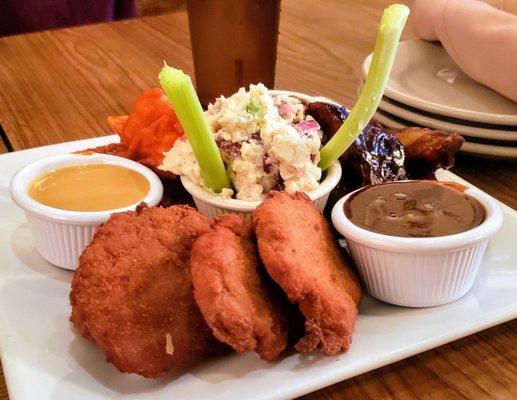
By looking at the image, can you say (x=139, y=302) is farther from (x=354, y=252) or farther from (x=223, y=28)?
(x=223, y=28)

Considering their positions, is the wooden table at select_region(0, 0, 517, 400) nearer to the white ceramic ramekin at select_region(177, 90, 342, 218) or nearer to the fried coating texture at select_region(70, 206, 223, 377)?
the fried coating texture at select_region(70, 206, 223, 377)

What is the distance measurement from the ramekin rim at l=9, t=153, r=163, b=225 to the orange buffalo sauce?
2cm

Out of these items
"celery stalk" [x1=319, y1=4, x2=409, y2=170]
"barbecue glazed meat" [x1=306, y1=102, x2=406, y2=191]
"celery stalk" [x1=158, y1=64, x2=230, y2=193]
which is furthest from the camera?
"barbecue glazed meat" [x1=306, y1=102, x2=406, y2=191]

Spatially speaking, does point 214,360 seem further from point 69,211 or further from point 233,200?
point 69,211

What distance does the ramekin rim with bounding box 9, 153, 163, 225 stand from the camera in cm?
164

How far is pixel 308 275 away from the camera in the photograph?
130 cm

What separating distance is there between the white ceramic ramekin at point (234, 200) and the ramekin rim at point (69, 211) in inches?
4.1

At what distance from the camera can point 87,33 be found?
3.55 m

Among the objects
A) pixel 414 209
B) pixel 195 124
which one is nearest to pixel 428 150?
pixel 414 209

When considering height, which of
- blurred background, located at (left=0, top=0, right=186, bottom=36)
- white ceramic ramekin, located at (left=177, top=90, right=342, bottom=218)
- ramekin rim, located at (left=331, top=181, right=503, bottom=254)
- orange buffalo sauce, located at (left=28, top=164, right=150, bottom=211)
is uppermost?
ramekin rim, located at (left=331, top=181, right=503, bottom=254)

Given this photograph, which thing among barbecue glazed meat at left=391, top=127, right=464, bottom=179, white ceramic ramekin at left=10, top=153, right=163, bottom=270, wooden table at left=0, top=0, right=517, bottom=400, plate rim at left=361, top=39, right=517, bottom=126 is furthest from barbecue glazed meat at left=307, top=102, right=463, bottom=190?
white ceramic ramekin at left=10, top=153, right=163, bottom=270

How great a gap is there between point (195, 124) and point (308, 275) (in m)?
0.52

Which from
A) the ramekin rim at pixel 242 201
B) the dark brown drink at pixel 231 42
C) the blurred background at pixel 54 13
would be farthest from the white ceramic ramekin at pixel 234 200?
the blurred background at pixel 54 13

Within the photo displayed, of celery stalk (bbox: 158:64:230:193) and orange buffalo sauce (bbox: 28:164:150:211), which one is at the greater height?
celery stalk (bbox: 158:64:230:193)
